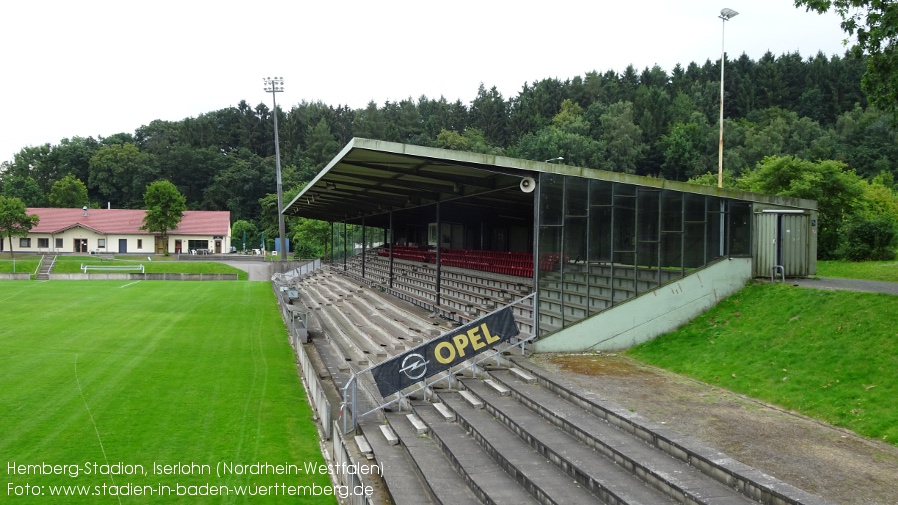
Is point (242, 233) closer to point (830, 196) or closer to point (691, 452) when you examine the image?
point (830, 196)

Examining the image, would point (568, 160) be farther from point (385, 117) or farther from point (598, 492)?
point (598, 492)

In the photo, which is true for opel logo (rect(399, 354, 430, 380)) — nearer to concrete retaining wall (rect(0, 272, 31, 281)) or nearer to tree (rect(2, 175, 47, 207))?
concrete retaining wall (rect(0, 272, 31, 281))

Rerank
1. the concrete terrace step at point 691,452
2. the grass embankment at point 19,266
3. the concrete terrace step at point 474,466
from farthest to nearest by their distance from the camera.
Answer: the grass embankment at point 19,266 → the concrete terrace step at point 474,466 → the concrete terrace step at point 691,452

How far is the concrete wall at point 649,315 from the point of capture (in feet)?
40.2

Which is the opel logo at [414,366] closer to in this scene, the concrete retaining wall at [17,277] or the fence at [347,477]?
the fence at [347,477]

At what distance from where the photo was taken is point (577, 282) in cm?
1228

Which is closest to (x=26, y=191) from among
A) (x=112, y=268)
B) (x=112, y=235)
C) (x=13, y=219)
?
(x=112, y=235)

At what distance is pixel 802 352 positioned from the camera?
9977mm

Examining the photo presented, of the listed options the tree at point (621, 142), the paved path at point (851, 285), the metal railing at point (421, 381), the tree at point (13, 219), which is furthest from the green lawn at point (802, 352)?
the tree at point (13, 219)

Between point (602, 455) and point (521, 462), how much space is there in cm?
89

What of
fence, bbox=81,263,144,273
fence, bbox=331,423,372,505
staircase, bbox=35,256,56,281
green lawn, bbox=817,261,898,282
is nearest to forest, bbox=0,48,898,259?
fence, bbox=81,263,144,273

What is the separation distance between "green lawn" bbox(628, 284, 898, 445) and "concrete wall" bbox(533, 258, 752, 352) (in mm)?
257

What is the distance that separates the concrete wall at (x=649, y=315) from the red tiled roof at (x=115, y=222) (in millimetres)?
62006

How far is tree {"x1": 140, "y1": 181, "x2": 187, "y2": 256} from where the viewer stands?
61469 millimetres
